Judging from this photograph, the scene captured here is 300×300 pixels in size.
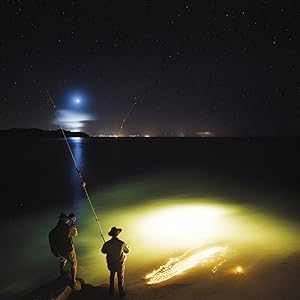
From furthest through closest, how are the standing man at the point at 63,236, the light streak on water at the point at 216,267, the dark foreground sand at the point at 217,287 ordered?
the light streak on water at the point at 216,267
the dark foreground sand at the point at 217,287
the standing man at the point at 63,236

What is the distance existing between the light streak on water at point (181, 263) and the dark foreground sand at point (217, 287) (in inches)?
19.2

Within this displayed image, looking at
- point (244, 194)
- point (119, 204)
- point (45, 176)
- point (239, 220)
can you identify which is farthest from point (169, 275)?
point (45, 176)

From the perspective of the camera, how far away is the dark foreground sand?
949 centimetres

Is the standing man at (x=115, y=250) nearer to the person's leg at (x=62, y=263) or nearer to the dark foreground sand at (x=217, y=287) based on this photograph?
the dark foreground sand at (x=217, y=287)

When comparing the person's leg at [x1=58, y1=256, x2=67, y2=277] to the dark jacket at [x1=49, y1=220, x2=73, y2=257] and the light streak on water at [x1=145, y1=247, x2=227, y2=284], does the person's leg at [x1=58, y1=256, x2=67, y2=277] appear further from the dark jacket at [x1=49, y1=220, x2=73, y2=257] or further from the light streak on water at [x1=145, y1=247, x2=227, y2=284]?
the light streak on water at [x1=145, y1=247, x2=227, y2=284]

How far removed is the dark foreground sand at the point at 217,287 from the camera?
9492 millimetres

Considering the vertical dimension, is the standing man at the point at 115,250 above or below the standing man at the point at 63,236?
below

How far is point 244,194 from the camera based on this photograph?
3541cm

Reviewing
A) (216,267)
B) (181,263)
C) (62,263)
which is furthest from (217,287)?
(62,263)

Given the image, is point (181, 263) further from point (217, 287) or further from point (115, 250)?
point (115, 250)

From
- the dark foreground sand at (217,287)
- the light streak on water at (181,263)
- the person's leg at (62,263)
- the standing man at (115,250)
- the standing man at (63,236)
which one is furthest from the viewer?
the light streak on water at (181,263)

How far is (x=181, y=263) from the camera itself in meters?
13.0

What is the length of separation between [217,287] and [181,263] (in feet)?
9.24

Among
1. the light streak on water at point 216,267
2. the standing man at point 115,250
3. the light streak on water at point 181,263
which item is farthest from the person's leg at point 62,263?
the light streak on water at point 216,267
